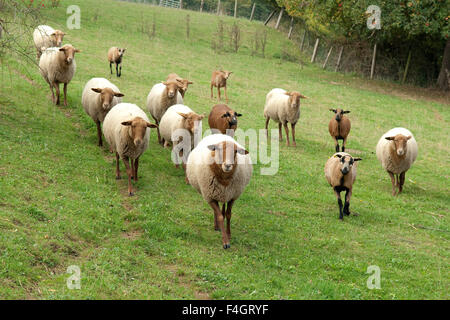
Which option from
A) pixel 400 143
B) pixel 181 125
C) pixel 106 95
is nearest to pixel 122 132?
pixel 181 125

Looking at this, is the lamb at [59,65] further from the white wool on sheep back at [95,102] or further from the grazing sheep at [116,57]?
the grazing sheep at [116,57]

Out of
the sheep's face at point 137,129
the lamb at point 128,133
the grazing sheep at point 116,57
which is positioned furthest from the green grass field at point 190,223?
the grazing sheep at point 116,57

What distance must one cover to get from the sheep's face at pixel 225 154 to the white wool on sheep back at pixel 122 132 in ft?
9.70

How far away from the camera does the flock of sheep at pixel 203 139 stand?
28.9ft

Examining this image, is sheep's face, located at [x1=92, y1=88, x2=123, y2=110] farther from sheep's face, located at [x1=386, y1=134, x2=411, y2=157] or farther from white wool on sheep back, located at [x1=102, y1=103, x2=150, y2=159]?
sheep's face, located at [x1=386, y1=134, x2=411, y2=157]

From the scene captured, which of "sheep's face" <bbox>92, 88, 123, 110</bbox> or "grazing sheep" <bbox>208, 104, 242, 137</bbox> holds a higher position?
"sheep's face" <bbox>92, 88, 123, 110</bbox>

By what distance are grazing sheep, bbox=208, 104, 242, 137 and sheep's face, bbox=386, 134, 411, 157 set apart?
4.17 meters

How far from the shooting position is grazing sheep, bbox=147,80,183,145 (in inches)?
557

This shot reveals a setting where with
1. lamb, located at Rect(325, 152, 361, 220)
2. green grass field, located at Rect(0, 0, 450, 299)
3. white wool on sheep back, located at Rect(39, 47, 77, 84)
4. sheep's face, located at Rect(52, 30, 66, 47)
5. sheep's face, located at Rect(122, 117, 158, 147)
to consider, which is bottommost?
green grass field, located at Rect(0, 0, 450, 299)

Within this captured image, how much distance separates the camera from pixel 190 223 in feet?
31.3

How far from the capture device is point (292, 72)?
1266 inches

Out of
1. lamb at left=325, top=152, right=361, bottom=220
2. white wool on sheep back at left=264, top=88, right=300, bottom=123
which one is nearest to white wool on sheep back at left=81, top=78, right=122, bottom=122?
white wool on sheep back at left=264, top=88, right=300, bottom=123

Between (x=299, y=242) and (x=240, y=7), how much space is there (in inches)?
2136
